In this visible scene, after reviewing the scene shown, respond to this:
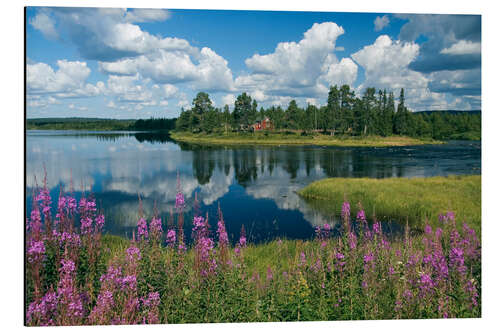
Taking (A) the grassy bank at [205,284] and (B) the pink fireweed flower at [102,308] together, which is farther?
(A) the grassy bank at [205,284]

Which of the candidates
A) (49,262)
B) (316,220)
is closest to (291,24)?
(49,262)

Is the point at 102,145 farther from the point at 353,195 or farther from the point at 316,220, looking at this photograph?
the point at 353,195

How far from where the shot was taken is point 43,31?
6012 mm

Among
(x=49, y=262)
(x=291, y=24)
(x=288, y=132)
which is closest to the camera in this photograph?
(x=49, y=262)

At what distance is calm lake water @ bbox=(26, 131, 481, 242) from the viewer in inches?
419

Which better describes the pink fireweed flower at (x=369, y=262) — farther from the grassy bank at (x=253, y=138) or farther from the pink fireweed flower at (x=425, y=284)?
the grassy bank at (x=253, y=138)

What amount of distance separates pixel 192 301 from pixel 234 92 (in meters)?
5.60

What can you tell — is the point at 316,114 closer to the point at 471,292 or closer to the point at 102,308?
the point at 471,292

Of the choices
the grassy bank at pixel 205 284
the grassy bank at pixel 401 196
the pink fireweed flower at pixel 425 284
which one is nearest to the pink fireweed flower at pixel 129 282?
the grassy bank at pixel 205 284

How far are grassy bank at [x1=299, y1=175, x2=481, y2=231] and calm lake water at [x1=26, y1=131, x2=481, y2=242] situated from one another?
1.13 metres

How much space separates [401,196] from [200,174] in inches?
385

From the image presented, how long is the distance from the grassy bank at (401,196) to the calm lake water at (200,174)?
3.69 feet

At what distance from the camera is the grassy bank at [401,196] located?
12.0 metres

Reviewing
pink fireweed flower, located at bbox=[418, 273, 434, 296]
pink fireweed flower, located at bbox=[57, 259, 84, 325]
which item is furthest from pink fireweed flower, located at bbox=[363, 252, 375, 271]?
pink fireweed flower, located at bbox=[57, 259, 84, 325]
